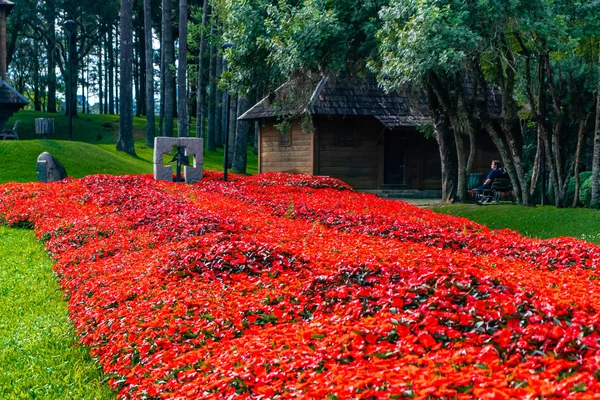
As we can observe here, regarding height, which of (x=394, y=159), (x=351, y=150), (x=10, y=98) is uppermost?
(x=10, y=98)

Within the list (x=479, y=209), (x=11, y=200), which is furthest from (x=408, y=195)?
(x=11, y=200)

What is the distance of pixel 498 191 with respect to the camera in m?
24.0

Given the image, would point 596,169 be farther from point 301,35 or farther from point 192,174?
point 192,174

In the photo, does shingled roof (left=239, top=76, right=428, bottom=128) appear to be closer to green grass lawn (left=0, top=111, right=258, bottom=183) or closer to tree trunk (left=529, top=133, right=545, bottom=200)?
green grass lawn (left=0, top=111, right=258, bottom=183)

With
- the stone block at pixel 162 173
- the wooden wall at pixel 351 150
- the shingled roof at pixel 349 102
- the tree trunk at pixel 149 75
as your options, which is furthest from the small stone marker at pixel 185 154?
the tree trunk at pixel 149 75

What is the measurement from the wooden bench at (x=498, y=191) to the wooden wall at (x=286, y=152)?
8.37m

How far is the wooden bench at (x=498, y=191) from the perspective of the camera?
78.5ft

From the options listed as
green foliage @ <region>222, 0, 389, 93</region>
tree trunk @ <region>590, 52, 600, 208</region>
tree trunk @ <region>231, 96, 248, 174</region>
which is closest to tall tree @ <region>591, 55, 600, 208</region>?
tree trunk @ <region>590, 52, 600, 208</region>

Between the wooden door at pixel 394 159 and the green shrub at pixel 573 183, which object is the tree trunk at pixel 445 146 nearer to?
the green shrub at pixel 573 183

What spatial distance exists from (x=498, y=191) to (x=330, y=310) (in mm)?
18665

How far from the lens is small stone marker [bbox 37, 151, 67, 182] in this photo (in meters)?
23.9

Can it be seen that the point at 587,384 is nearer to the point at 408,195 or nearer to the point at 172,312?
the point at 172,312

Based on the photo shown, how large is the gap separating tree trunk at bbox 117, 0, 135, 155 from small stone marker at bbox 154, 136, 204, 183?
12.5m

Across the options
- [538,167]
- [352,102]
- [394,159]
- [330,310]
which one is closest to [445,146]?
[538,167]
